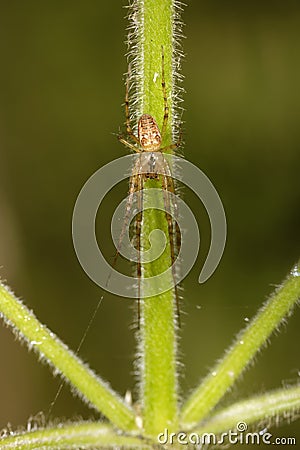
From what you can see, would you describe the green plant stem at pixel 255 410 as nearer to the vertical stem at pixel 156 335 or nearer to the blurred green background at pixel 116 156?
the vertical stem at pixel 156 335

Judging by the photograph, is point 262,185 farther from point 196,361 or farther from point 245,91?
point 196,361

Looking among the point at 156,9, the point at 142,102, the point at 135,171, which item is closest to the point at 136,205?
the point at 135,171

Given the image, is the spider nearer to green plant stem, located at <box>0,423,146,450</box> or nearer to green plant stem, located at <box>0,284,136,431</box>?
green plant stem, located at <box>0,284,136,431</box>

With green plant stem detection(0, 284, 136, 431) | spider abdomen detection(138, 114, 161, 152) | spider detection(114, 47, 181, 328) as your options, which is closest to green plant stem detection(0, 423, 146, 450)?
green plant stem detection(0, 284, 136, 431)

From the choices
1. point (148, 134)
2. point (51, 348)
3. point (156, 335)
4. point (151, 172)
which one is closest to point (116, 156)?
point (151, 172)

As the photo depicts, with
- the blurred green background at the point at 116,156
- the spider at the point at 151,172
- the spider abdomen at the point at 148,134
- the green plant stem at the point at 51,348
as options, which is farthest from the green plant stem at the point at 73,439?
the blurred green background at the point at 116,156

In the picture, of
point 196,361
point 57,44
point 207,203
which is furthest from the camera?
point 57,44
